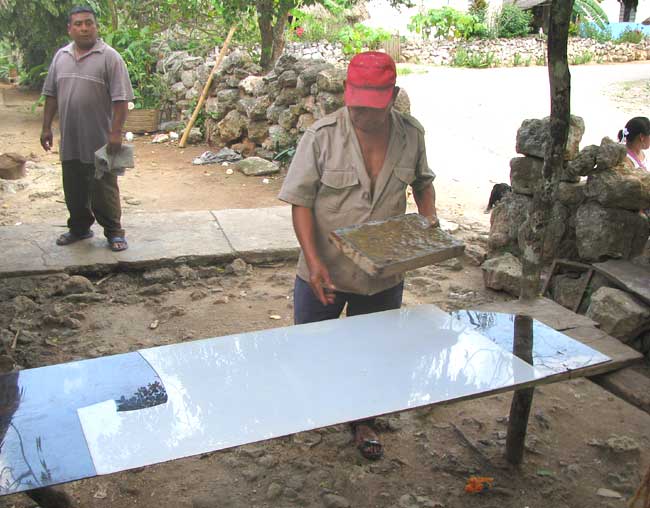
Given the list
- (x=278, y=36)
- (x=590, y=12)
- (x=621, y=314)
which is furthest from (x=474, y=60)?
(x=621, y=314)

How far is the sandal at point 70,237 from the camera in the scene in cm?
486

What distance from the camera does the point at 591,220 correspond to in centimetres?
394

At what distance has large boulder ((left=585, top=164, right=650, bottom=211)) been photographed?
3.77 m

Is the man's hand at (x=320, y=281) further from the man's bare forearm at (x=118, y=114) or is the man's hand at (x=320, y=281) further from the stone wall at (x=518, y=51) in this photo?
the stone wall at (x=518, y=51)

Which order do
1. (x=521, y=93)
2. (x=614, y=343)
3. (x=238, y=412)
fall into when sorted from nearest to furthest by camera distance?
(x=238, y=412)
(x=614, y=343)
(x=521, y=93)

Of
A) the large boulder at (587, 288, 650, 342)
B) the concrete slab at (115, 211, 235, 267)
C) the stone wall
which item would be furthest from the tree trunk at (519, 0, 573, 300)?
the stone wall

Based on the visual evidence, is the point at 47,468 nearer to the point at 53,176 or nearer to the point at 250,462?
the point at 250,462

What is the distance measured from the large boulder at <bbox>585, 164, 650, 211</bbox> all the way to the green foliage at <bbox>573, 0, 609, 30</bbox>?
69.3ft

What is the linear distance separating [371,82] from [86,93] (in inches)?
111

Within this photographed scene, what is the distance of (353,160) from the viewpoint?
2.46 metres

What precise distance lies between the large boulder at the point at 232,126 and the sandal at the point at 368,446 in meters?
6.53

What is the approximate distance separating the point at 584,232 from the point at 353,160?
2.13m

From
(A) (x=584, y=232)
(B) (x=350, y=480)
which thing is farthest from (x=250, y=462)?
(A) (x=584, y=232)

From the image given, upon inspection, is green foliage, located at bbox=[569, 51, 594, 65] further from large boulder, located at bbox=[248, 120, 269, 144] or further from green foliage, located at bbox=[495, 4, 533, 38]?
large boulder, located at bbox=[248, 120, 269, 144]
